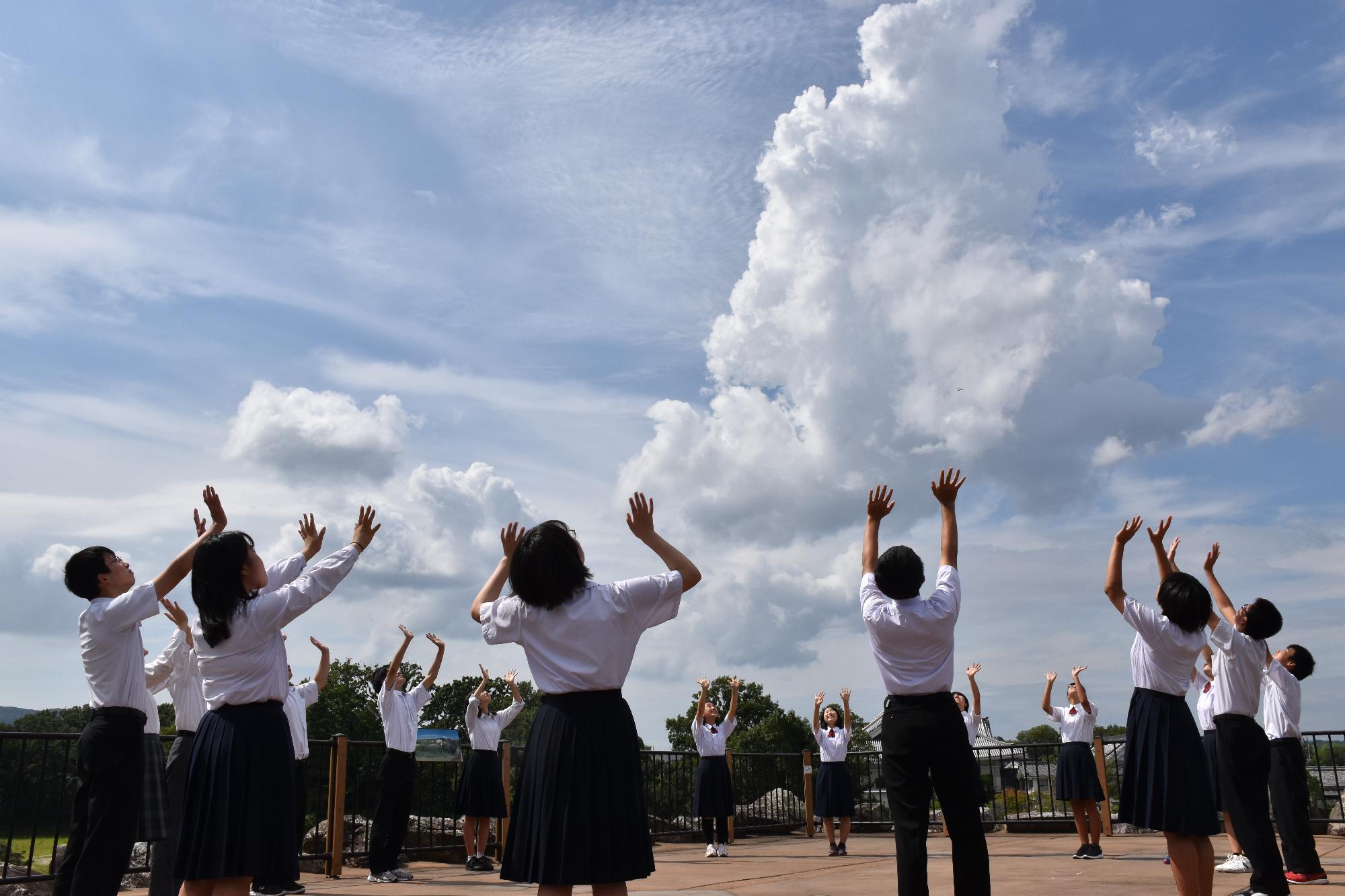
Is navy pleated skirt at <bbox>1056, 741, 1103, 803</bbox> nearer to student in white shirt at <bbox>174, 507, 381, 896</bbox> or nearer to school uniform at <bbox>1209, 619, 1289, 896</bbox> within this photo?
school uniform at <bbox>1209, 619, 1289, 896</bbox>

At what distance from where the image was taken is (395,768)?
9281mm

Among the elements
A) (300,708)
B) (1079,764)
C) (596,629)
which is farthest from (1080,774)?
(596,629)

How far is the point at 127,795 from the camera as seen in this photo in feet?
16.4

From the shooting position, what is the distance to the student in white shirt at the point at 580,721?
3.47 m

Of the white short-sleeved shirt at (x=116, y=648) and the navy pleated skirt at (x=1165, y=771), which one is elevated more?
the white short-sleeved shirt at (x=116, y=648)

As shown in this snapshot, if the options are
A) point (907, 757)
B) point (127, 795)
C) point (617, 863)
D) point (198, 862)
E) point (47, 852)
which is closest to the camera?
point (617, 863)

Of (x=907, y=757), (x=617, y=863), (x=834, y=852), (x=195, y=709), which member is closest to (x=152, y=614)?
(x=195, y=709)

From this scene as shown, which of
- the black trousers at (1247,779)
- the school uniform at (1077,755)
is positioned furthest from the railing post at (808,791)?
the black trousers at (1247,779)

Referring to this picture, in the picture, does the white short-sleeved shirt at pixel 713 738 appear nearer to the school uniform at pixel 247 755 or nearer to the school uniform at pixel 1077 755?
the school uniform at pixel 1077 755

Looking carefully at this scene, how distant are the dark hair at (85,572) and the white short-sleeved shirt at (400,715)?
444 centimetres

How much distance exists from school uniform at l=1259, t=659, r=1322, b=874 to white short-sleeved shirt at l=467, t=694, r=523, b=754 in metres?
7.05

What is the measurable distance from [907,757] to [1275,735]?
4187mm

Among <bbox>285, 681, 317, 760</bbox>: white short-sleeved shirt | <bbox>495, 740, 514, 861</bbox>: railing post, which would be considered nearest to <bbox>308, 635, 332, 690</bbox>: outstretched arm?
<bbox>285, 681, 317, 760</bbox>: white short-sleeved shirt

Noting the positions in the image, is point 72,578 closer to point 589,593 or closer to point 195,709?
point 195,709
